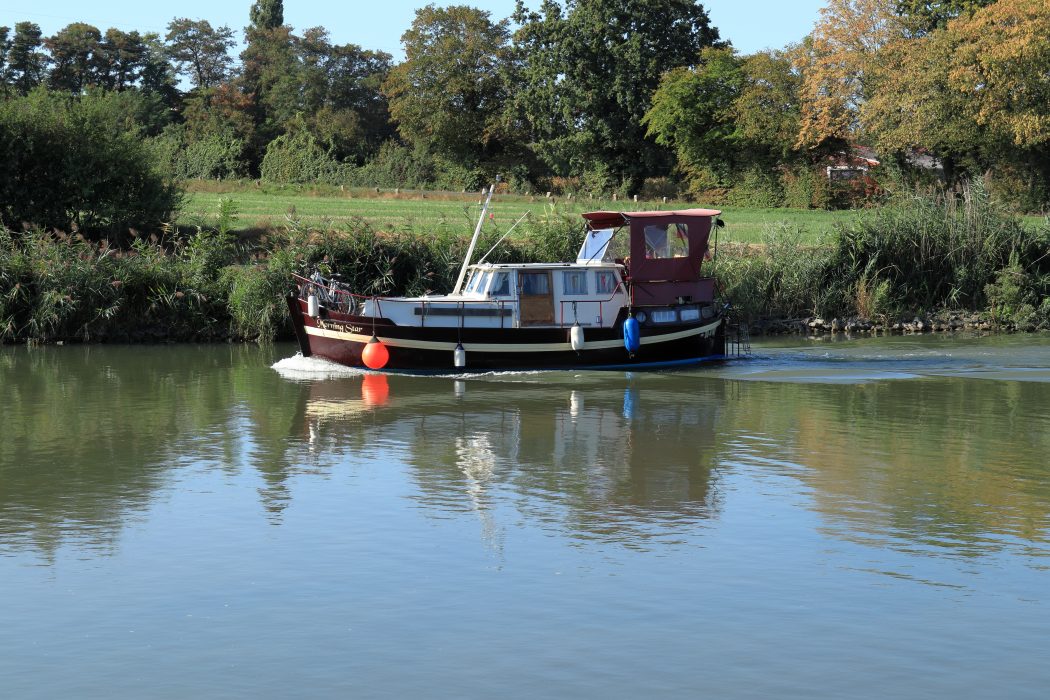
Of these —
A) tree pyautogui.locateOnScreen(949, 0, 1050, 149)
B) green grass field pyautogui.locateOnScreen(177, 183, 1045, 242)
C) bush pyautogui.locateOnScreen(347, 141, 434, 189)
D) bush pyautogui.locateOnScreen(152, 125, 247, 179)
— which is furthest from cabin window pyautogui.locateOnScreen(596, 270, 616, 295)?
bush pyautogui.locateOnScreen(152, 125, 247, 179)

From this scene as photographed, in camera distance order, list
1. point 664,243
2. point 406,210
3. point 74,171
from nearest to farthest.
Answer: point 664,243 → point 74,171 → point 406,210

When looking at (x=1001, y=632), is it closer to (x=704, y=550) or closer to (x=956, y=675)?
(x=956, y=675)

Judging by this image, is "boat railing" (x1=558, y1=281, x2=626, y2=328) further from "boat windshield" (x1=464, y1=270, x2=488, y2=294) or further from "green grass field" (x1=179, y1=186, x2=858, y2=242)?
"green grass field" (x1=179, y1=186, x2=858, y2=242)

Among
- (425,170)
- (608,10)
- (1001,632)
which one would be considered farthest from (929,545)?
(425,170)

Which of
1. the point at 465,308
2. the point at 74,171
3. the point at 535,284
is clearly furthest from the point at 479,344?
the point at 74,171

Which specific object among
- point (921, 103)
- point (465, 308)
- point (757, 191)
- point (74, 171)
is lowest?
point (465, 308)

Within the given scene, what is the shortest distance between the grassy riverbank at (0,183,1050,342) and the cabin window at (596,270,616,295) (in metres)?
8.74

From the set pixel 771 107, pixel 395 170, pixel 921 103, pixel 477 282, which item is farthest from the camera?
pixel 395 170

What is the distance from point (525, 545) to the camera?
13.7 m

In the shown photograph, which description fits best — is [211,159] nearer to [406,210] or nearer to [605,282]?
[406,210]

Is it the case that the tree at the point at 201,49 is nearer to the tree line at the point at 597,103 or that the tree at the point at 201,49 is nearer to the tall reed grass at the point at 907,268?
the tree line at the point at 597,103

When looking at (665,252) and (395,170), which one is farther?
(395,170)

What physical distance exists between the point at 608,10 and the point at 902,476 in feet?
204

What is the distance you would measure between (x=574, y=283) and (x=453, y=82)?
194 ft
